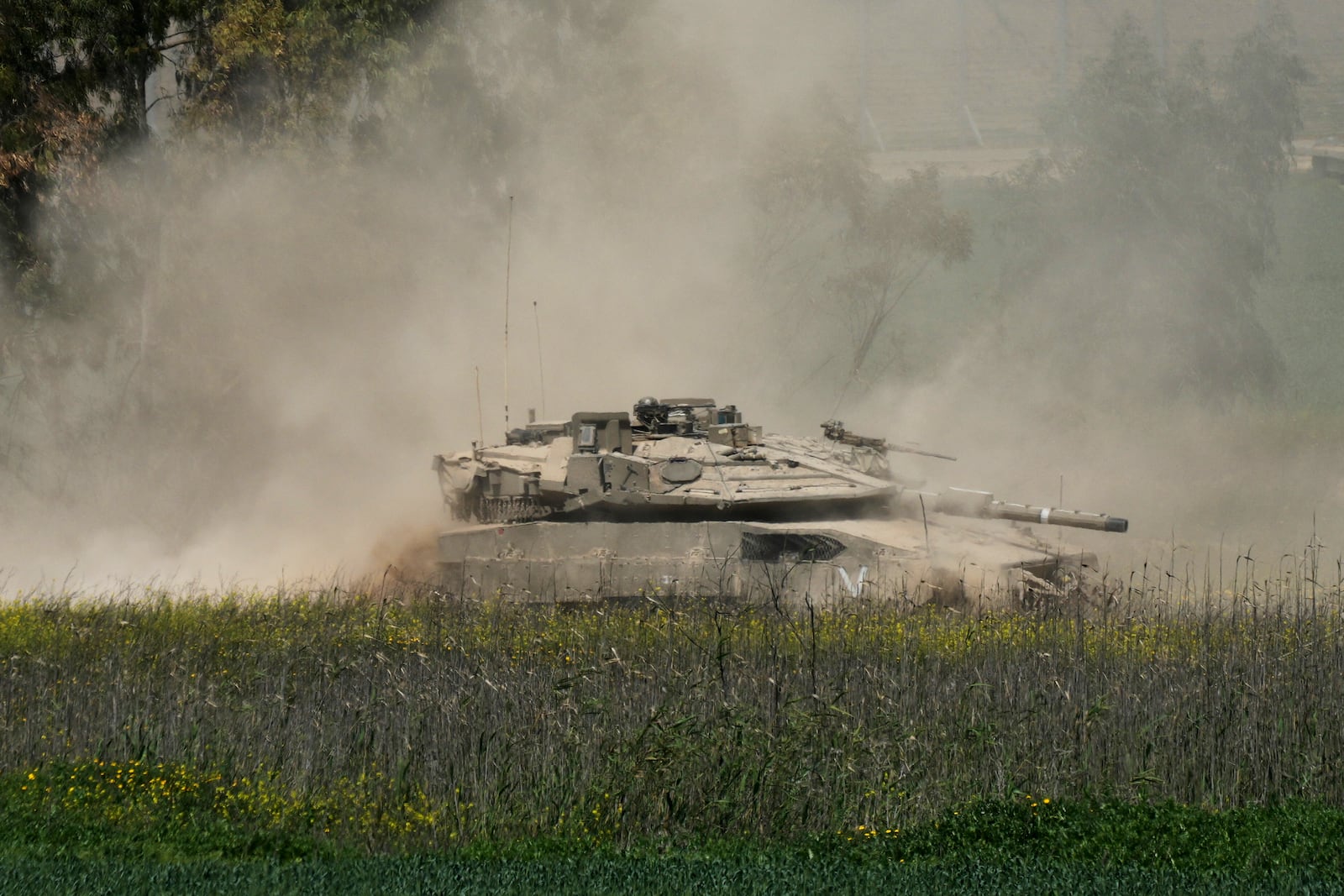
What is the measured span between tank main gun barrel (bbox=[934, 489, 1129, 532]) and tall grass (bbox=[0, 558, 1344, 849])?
442 centimetres

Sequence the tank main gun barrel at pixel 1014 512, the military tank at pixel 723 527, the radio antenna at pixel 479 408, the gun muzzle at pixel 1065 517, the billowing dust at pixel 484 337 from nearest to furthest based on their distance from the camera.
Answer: the military tank at pixel 723 527 < the gun muzzle at pixel 1065 517 < the tank main gun barrel at pixel 1014 512 < the radio antenna at pixel 479 408 < the billowing dust at pixel 484 337

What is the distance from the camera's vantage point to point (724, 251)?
38.6m

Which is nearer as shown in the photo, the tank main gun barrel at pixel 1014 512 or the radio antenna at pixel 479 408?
the tank main gun barrel at pixel 1014 512

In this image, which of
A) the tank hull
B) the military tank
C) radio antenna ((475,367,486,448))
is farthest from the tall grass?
radio antenna ((475,367,486,448))

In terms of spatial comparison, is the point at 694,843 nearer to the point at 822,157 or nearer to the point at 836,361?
the point at 822,157

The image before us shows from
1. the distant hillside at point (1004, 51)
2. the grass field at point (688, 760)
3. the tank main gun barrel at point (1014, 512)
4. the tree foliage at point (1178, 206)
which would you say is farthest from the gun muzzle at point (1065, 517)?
the distant hillside at point (1004, 51)

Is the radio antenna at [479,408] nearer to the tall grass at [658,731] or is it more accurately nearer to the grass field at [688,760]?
the tall grass at [658,731]

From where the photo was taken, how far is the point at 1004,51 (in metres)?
40.4

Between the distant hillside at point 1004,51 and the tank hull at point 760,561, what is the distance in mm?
22688

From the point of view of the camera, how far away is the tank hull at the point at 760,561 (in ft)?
48.7

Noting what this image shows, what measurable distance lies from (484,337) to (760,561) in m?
20.1

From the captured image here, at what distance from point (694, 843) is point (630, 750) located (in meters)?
0.85

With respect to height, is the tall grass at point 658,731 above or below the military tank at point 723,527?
below

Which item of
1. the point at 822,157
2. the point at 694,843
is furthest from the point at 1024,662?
the point at 822,157
